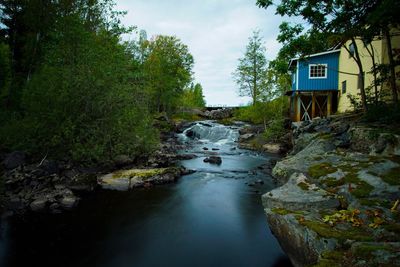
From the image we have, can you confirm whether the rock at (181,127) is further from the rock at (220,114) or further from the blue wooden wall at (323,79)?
the blue wooden wall at (323,79)

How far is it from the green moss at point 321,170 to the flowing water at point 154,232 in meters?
2.16

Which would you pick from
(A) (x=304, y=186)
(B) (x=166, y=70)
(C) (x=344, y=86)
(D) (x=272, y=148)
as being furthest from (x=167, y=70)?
(A) (x=304, y=186)

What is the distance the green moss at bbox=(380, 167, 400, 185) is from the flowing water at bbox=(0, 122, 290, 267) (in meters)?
2.87

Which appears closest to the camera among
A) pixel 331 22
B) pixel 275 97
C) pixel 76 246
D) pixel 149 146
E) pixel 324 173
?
pixel 324 173

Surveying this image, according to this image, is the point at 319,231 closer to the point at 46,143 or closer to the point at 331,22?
the point at 331,22

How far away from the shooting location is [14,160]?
41.1 ft

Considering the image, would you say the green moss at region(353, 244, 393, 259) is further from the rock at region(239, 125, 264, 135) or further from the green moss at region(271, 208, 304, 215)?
the rock at region(239, 125, 264, 135)

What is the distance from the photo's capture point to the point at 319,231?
14.9 ft

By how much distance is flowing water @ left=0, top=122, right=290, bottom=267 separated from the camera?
710cm

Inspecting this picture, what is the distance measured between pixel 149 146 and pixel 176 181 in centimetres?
372

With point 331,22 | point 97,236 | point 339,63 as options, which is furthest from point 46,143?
point 339,63

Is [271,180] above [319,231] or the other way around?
the other way around

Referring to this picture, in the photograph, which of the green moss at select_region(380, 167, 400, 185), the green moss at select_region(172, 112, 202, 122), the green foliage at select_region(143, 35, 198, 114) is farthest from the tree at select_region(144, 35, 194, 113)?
the green moss at select_region(380, 167, 400, 185)

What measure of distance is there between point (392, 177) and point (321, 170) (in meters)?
1.57
